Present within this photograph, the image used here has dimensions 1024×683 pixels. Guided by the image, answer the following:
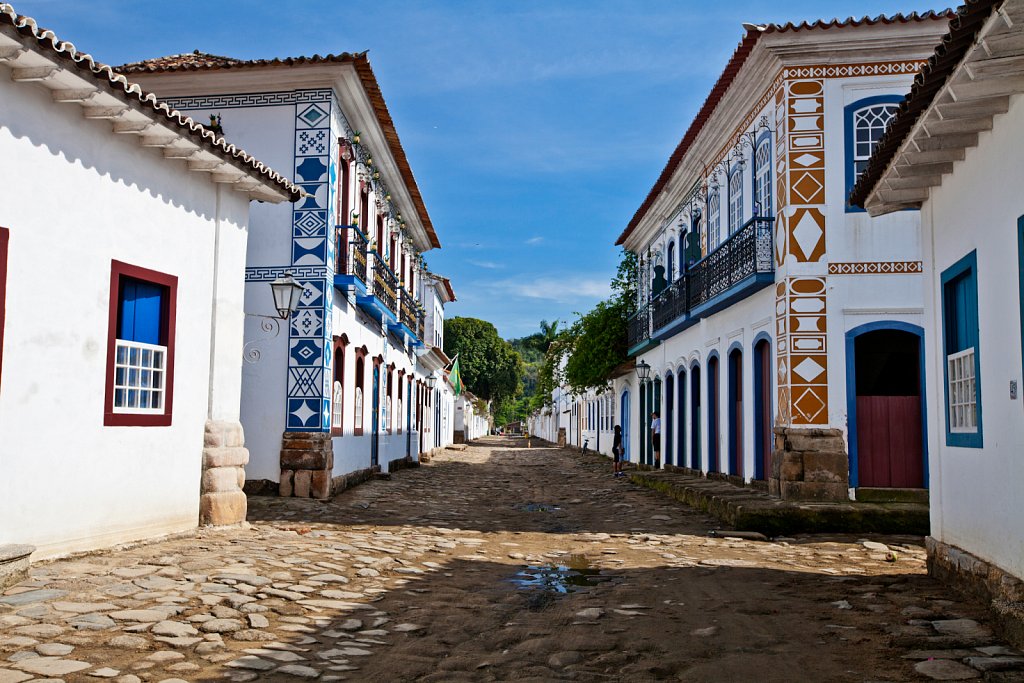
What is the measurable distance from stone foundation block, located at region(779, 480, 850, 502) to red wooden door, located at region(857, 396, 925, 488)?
513 millimetres

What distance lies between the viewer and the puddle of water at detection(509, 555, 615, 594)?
24.2 ft

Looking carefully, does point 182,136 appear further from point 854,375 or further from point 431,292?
point 431,292

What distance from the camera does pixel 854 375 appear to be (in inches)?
480

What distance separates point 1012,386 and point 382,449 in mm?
15100

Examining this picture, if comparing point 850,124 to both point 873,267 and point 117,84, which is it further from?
point 117,84

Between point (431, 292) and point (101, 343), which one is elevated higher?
point (431, 292)

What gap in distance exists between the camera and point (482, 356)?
2402 inches

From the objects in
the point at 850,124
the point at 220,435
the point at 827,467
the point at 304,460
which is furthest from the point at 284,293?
the point at 850,124

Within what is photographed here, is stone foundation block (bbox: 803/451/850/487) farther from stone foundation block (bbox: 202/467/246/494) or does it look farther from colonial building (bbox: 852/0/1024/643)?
stone foundation block (bbox: 202/467/246/494)

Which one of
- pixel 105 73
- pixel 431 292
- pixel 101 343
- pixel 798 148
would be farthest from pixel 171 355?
pixel 431 292

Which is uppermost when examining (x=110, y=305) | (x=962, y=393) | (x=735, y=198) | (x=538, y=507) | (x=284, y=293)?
(x=735, y=198)

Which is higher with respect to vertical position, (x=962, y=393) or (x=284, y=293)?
(x=284, y=293)

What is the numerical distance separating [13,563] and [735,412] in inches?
483

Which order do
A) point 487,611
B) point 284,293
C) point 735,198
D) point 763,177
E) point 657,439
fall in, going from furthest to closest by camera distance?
point 657,439 < point 735,198 < point 763,177 < point 284,293 < point 487,611
